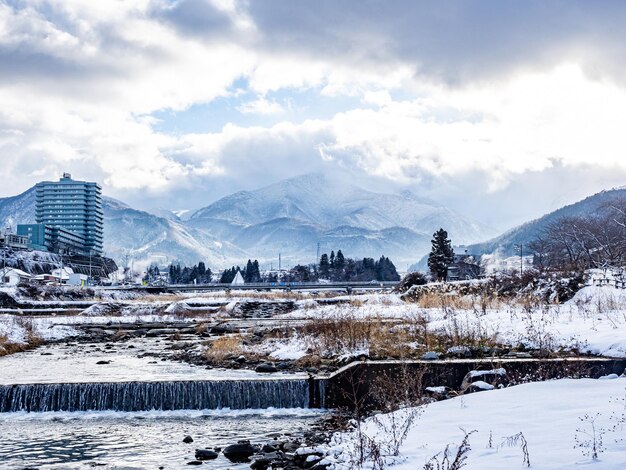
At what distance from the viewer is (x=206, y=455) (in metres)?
14.5

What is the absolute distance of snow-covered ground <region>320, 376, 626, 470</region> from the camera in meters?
9.08

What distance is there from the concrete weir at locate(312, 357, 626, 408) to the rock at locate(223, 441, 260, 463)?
10.4 feet

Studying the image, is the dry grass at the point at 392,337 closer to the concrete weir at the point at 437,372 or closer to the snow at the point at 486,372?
the concrete weir at the point at 437,372

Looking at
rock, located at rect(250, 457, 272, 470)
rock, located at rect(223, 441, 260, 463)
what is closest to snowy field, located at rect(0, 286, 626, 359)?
rock, located at rect(223, 441, 260, 463)

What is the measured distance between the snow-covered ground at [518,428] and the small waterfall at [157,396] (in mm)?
6049

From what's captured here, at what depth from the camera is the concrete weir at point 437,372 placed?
16703mm

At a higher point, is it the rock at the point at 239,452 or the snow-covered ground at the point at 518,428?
the snow-covered ground at the point at 518,428

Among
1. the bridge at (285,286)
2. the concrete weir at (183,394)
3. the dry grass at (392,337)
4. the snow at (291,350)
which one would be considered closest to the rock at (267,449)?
the concrete weir at (183,394)

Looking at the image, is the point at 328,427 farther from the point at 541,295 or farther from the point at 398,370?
the point at 541,295

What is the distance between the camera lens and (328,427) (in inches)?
669

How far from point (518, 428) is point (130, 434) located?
11.0 meters

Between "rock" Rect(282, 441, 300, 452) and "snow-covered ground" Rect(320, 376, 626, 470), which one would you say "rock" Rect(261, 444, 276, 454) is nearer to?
"rock" Rect(282, 441, 300, 452)

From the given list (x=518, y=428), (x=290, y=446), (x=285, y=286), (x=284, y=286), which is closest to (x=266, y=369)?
(x=290, y=446)

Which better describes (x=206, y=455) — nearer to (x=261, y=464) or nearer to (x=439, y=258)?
(x=261, y=464)
